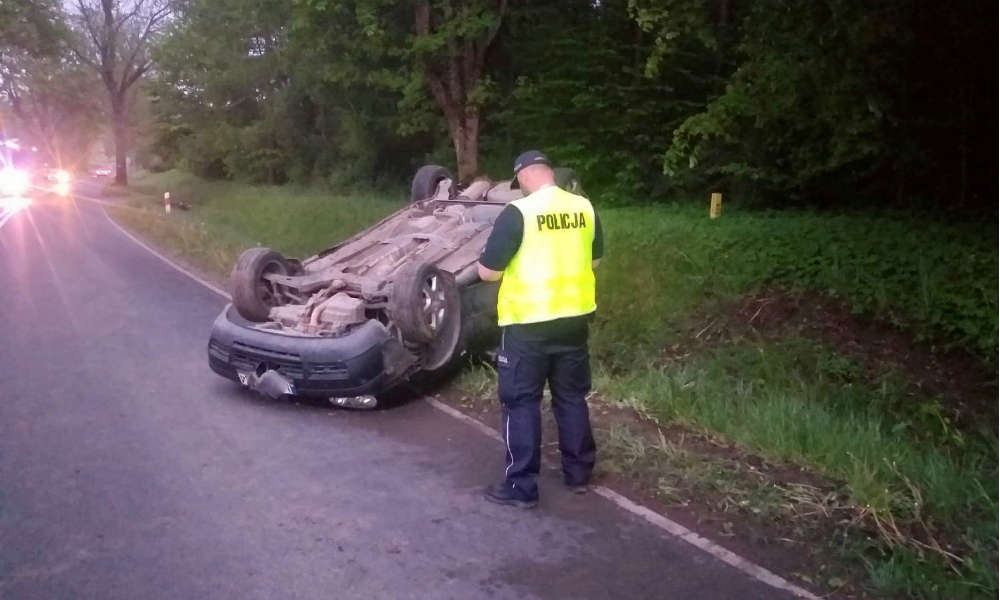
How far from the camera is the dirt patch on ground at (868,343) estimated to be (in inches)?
281

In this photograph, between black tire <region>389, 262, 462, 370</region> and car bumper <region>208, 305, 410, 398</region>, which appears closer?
car bumper <region>208, 305, 410, 398</region>

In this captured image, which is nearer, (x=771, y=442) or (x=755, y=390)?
(x=771, y=442)

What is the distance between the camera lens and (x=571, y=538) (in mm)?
4785

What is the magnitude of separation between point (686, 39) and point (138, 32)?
4097 centimetres

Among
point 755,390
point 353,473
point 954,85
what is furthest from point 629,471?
point 954,85

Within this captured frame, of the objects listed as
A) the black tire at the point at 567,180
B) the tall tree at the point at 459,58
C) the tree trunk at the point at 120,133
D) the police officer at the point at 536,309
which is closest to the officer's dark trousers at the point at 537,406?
the police officer at the point at 536,309

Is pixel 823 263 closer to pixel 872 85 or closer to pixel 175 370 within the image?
pixel 872 85

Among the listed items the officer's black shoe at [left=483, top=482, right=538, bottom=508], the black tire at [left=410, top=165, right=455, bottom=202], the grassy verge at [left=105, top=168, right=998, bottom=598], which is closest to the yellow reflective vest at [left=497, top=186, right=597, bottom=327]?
the officer's black shoe at [left=483, top=482, right=538, bottom=508]

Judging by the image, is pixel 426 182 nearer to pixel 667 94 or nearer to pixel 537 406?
pixel 537 406

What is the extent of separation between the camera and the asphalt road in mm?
4297

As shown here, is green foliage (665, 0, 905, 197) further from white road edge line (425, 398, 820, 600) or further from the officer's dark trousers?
white road edge line (425, 398, 820, 600)

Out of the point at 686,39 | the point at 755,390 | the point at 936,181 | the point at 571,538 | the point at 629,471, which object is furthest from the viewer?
the point at 686,39

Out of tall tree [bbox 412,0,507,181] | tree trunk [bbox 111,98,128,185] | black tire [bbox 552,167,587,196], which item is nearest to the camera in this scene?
black tire [bbox 552,167,587,196]

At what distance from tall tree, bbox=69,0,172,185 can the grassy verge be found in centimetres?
4090
